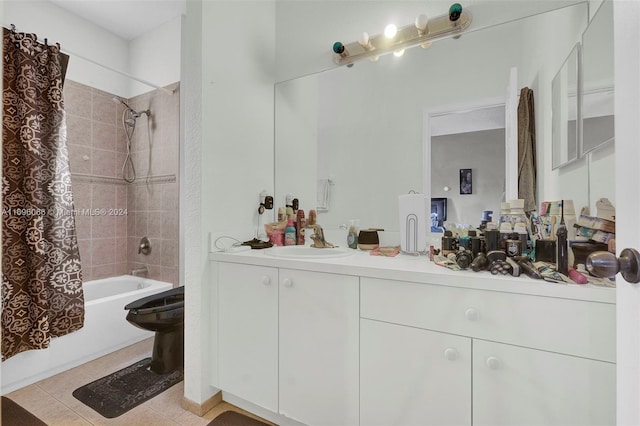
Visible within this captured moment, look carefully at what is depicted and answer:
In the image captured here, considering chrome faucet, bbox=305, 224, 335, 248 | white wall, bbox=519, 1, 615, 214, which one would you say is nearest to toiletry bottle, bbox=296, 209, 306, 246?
chrome faucet, bbox=305, 224, 335, 248

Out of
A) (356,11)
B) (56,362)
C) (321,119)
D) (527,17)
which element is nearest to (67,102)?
(56,362)

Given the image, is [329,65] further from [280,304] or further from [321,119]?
[280,304]

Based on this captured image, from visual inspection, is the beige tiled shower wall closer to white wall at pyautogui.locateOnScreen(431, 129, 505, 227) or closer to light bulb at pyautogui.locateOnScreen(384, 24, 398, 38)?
light bulb at pyautogui.locateOnScreen(384, 24, 398, 38)

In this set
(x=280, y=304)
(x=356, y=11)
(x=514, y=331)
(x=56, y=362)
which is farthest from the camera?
(x=56, y=362)

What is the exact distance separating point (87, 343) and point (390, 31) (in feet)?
8.66

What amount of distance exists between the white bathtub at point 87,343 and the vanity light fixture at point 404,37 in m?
2.19

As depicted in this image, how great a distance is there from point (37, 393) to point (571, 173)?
2.87 meters

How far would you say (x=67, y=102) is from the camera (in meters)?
2.49

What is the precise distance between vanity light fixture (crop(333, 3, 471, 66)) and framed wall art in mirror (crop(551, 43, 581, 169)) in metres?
0.50

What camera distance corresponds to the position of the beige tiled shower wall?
2.59 m

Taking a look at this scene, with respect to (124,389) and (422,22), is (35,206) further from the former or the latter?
(422,22)

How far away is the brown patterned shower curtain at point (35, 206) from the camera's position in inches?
68.3

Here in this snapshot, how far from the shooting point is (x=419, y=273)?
111 cm

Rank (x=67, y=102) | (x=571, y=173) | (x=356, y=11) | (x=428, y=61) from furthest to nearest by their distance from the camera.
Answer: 1. (x=67, y=102)
2. (x=356, y=11)
3. (x=428, y=61)
4. (x=571, y=173)
